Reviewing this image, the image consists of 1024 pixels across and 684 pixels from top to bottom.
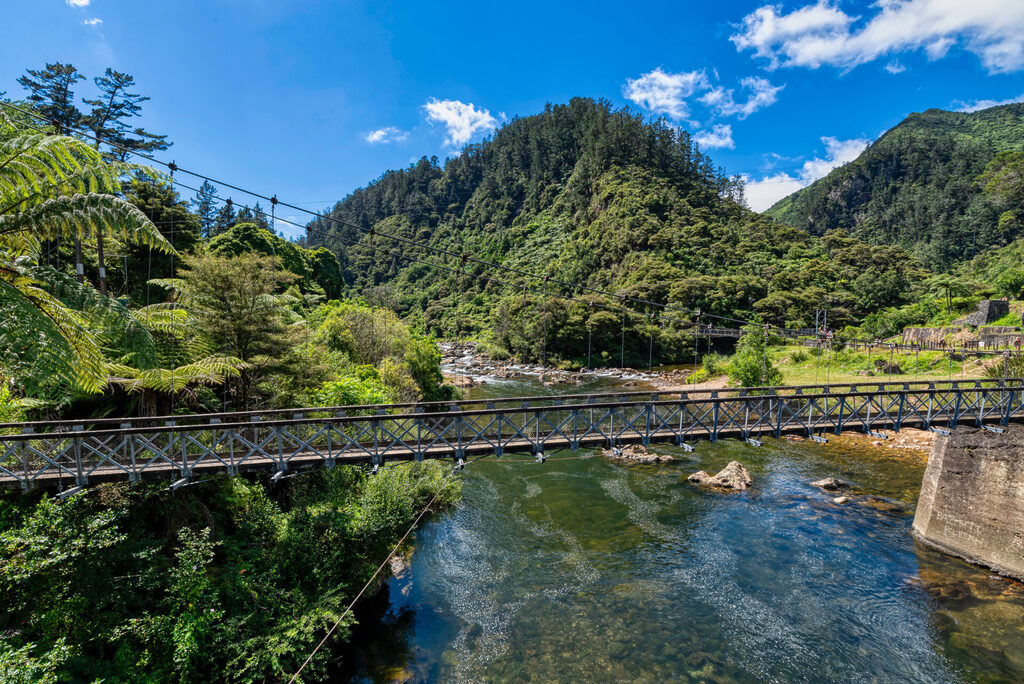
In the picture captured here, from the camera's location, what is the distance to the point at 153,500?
9.06 metres

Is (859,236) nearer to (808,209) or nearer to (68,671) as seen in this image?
(808,209)

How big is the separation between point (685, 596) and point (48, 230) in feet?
48.6

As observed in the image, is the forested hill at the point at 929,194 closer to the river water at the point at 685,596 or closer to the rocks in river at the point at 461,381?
the rocks in river at the point at 461,381

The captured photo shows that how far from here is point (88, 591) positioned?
707 cm

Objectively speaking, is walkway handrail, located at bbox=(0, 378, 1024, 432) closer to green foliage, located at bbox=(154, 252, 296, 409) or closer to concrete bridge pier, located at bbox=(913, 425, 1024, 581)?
green foliage, located at bbox=(154, 252, 296, 409)

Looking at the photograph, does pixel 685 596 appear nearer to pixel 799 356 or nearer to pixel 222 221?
pixel 799 356

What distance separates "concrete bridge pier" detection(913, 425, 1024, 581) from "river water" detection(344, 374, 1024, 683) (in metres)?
0.54

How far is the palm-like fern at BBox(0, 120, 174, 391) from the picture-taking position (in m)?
6.61

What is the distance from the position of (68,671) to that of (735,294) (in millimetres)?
55175

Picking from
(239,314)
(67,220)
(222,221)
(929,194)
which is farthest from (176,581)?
(929,194)

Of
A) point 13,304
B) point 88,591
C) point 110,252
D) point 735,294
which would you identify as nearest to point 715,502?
point 88,591

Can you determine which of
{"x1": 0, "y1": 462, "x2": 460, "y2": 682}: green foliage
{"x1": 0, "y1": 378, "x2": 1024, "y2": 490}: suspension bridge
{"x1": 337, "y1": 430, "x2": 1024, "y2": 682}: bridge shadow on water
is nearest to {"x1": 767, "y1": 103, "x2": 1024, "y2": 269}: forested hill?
{"x1": 337, "y1": 430, "x2": 1024, "y2": 682}: bridge shadow on water

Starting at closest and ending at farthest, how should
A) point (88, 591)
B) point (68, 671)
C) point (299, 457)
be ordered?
1. point (68, 671)
2. point (88, 591)
3. point (299, 457)

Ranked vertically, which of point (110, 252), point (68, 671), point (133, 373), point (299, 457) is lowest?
point (68, 671)
